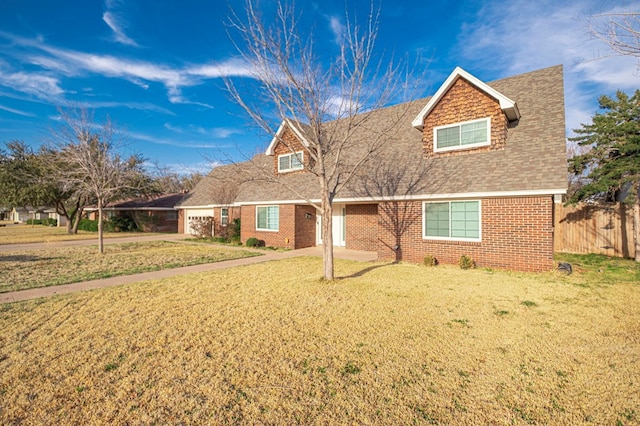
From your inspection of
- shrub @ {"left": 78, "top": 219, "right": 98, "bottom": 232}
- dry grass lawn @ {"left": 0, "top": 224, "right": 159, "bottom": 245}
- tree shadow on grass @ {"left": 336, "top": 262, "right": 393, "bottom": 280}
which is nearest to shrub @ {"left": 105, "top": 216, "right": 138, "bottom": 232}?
shrub @ {"left": 78, "top": 219, "right": 98, "bottom": 232}

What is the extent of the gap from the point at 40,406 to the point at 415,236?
35.9 ft

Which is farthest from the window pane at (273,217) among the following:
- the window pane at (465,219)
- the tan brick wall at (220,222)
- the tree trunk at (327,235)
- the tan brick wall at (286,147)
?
the window pane at (465,219)

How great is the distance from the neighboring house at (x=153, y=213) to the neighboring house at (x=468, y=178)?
19.9 metres

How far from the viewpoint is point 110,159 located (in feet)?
50.4

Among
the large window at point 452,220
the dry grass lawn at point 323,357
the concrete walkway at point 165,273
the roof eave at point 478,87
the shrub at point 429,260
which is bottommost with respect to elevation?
the dry grass lawn at point 323,357

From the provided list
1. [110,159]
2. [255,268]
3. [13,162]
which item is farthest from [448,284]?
[13,162]

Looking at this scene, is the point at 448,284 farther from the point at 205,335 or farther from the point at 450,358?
the point at 205,335

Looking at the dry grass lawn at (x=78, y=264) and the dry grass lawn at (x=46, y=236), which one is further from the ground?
the dry grass lawn at (x=46, y=236)

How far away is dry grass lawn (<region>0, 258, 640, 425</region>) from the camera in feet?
10.2

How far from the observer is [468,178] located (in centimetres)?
1089

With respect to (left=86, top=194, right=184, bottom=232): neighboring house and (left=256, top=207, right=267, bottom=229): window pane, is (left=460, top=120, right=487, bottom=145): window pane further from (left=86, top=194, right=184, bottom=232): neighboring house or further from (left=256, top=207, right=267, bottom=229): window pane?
(left=86, top=194, right=184, bottom=232): neighboring house

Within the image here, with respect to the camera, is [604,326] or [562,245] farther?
[562,245]

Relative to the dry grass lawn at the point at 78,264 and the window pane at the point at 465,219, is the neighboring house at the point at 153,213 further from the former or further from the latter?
the window pane at the point at 465,219

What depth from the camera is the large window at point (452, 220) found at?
1077 cm
